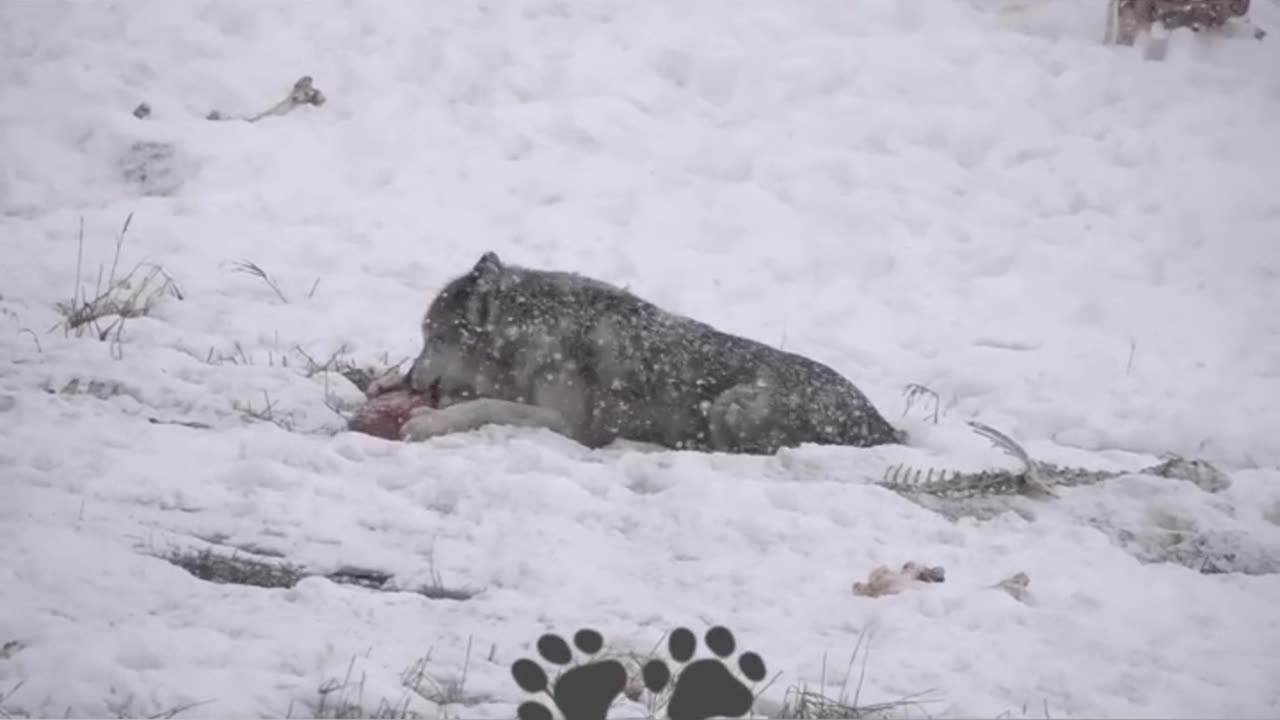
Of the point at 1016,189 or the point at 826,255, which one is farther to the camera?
the point at 1016,189

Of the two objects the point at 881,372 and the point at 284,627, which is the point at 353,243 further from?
the point at 284,627

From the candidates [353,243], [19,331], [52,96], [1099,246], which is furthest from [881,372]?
[52,96]

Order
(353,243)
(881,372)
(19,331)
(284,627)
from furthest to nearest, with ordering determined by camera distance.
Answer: (353,243), (881,372), (19,331), (284,627)

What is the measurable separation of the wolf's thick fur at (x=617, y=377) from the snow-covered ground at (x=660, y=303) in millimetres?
381

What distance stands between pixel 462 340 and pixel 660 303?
125 inches

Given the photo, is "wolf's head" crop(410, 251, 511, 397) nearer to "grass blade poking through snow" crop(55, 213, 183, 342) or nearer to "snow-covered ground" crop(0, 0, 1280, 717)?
"snow-covered ground" crop(0, 0, 1280, 717)

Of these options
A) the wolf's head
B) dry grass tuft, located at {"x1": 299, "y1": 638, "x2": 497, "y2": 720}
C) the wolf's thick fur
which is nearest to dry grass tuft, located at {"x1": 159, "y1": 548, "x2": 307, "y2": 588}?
dry grass tuft, located at {"x1": 299, "y1": 638, "x2": 497, "y2": 720}

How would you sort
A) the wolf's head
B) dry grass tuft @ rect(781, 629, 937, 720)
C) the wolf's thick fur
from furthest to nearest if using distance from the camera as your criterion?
the wolf's head
the wolf's thick fur
dry grass tuft @ rect(781, 629, 937, 720)

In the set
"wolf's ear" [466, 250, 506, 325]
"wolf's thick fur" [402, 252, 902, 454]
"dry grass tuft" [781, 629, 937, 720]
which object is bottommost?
"dry grass tuft" [781, 629, 937, 720]

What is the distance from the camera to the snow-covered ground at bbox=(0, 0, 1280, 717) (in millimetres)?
5121

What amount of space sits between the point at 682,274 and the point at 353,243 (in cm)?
243

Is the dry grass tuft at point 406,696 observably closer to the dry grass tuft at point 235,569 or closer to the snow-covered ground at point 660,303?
the snow-covered ground at point 660,303

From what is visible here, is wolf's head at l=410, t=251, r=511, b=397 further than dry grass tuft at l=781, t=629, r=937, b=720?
Yes

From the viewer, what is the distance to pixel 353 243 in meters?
11.2
